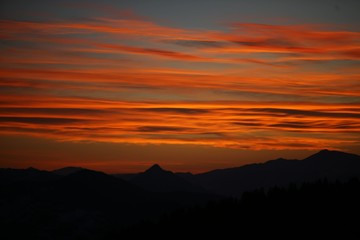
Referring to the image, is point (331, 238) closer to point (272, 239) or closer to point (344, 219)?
point (344, 219)

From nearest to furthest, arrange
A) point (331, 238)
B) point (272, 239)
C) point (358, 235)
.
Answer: point (358, 235) → point (331, 238) → point (272, 239)

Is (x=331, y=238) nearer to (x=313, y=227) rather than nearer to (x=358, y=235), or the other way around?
(x=358, y=235)

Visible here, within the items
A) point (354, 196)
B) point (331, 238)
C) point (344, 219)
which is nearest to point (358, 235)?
point (331, 238)

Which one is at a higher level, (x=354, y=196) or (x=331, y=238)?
(x=354, y=196)

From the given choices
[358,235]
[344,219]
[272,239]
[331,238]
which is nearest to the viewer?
[358,235]

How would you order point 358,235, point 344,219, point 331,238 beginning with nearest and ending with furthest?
point 358,235 → point 331,238 → point 344,219

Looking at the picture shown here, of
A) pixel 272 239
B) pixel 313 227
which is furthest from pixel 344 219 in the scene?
pixel 272 239

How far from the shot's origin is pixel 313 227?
188 metres

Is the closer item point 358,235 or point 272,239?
point 358,235

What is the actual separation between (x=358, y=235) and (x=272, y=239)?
4247 cm

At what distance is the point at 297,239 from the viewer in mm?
184250

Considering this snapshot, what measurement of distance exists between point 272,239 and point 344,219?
27.2 metres

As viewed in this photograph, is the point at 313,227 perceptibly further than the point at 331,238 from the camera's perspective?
Yes

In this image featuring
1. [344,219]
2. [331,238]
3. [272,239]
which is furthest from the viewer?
[272,239]
